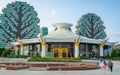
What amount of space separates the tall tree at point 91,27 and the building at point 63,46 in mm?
61167

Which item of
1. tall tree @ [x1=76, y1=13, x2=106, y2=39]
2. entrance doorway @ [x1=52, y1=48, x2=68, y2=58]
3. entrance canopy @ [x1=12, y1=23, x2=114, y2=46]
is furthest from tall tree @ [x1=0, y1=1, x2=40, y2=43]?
entrance doorway @ [x1=52, y1=48, x2=68, y2=58]

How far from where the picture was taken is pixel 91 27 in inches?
4936

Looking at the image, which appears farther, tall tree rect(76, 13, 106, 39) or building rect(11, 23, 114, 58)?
tall tree rect(76, 13, 106, 39)

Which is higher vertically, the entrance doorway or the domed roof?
the domed roof

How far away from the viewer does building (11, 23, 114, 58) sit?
53.3m

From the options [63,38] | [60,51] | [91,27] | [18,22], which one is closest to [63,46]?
[60,51]

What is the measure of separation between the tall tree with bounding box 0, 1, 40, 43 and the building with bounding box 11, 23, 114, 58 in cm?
5617

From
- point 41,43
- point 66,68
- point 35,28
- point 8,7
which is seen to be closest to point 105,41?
point 41,43

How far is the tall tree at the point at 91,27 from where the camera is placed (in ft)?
403

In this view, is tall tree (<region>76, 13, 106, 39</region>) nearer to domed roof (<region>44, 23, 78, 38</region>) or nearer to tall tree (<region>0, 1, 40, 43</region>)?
tall tree (<region>0, 1, 40, 43</region>)

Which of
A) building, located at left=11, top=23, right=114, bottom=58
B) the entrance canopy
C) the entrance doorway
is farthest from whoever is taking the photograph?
the entrance doorway

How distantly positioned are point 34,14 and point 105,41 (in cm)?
6981

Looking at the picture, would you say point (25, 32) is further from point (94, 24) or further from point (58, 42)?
point (58, 42)

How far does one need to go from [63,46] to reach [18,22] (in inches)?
2708
